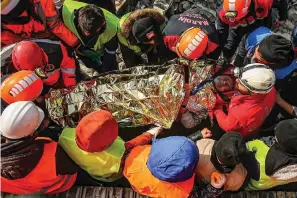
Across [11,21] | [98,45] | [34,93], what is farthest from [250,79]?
[11,21]

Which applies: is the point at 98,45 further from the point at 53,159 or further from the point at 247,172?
the point at 247,172

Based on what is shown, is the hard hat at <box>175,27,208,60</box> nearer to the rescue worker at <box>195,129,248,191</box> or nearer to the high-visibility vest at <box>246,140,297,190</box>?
the rescue worker at <box>195,129,248,191</box>

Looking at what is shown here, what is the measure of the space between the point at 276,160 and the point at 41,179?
69.3 inches

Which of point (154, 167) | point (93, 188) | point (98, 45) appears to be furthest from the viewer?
point (98, 45)

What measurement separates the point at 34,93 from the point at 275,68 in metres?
2.05

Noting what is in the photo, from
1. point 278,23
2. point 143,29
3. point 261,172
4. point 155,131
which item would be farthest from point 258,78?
point 278,23

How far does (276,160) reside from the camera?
3.07 meters

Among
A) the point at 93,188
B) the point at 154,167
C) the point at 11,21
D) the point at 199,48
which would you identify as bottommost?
the point at 93,188

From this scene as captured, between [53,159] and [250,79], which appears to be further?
[250,79]

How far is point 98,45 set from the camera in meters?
3.96

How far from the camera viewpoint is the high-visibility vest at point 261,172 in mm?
3180

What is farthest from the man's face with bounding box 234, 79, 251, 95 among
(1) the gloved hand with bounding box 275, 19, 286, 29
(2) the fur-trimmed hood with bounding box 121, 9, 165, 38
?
(1) the gloved hand with bounding box 275, 19, 286, 29

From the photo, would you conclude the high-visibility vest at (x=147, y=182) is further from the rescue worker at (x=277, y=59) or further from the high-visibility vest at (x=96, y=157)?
the rescue worker at (x=277, y=59)

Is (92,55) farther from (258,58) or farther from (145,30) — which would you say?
(258,58)
